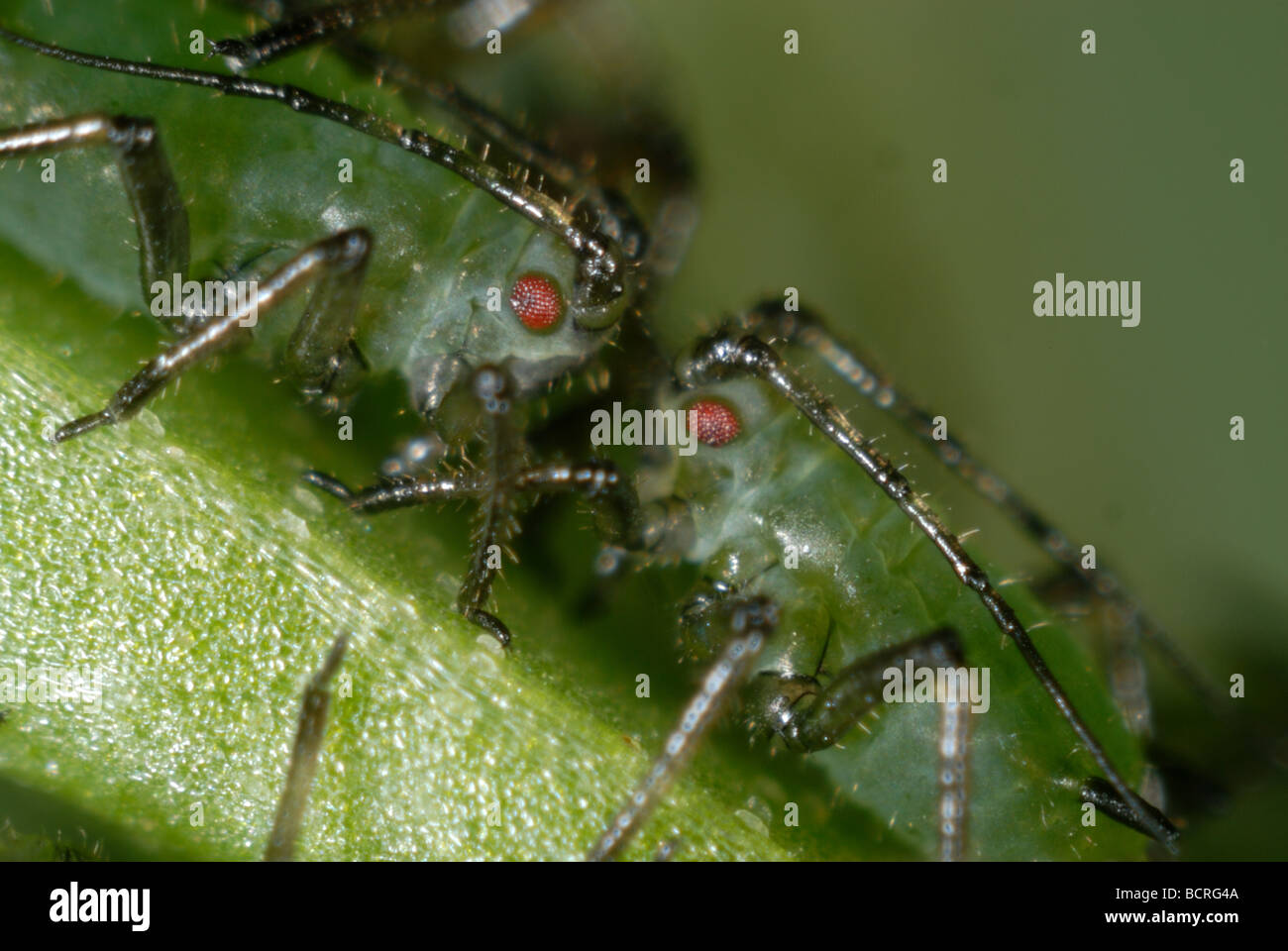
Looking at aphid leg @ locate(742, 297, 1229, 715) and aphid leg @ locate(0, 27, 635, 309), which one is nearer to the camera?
aphid leg @ locate(0, 27, 635, 309)

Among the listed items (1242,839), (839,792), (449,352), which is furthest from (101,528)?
(1242,839)

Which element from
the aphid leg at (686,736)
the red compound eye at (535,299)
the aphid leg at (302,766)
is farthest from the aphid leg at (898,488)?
the aphid leg at (302,766)

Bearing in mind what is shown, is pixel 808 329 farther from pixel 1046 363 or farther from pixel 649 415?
pixel 1046 363

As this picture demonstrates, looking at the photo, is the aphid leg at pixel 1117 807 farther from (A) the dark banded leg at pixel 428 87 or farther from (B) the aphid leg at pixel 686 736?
(A) the dark banded leg at pixel 428 87

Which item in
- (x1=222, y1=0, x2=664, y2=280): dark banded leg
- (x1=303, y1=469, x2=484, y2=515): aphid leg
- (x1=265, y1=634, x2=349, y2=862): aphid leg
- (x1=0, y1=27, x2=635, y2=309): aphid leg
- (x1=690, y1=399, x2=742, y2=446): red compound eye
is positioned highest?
(x1=222, y1=0, x2=664, y2=280): dark banded leg

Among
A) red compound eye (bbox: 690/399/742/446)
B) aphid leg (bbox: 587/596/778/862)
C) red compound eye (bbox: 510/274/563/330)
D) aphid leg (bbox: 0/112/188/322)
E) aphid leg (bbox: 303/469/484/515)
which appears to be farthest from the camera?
red compound eye (bbox: 690/399/742/446)

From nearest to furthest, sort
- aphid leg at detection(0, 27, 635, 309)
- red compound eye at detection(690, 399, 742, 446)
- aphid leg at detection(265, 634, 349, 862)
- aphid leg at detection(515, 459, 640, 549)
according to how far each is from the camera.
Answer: aphid leg at detection(265, 634, 349, 862), aphid leg at detection(0, 27, 635, 309), aphid leg at detection(515, 459, 640, 549), red compound eye at detection(690, 399, 742, 446)

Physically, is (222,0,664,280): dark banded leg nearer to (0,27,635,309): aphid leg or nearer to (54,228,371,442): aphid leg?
(0,27,635,309): aphid leg

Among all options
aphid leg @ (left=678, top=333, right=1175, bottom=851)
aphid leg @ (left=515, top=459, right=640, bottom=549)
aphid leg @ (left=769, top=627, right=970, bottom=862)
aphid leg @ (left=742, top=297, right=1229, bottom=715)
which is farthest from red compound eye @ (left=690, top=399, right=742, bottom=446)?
aphid leg @ (left=769, top=627, right=970, bottom=862)
